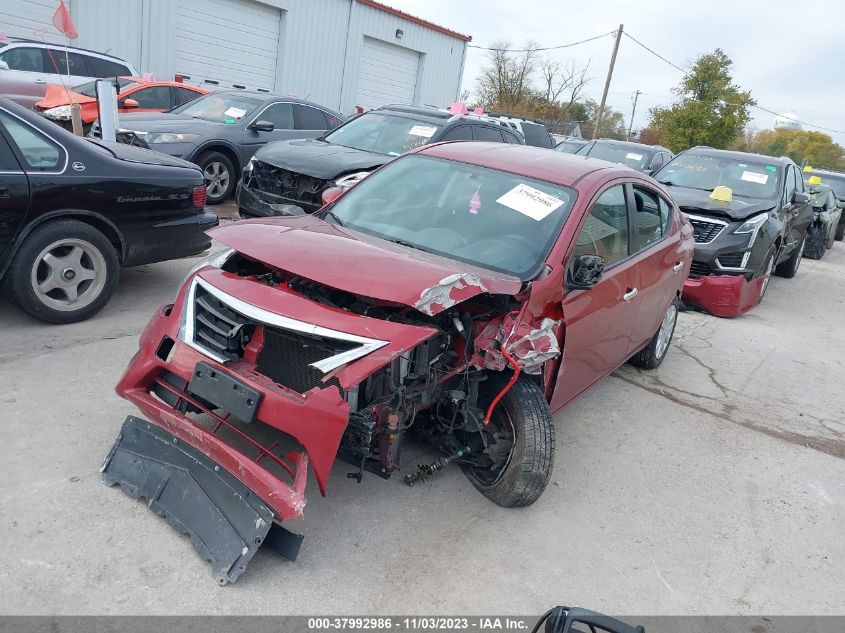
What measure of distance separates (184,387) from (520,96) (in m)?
46.1

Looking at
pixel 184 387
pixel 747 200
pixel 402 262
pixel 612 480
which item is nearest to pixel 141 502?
pixel 184 387

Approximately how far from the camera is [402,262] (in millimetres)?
3285

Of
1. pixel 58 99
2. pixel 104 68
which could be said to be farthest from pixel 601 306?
pixel 104 68

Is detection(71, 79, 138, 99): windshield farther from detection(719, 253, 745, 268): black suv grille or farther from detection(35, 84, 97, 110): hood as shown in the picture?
detection(719, 253, 745, 268): black suv grille

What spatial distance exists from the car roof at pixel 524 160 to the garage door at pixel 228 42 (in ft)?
52.0

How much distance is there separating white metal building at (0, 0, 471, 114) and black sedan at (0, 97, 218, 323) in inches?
507

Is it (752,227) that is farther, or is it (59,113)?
(59,113)

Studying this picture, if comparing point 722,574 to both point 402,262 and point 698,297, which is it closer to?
point 402,262

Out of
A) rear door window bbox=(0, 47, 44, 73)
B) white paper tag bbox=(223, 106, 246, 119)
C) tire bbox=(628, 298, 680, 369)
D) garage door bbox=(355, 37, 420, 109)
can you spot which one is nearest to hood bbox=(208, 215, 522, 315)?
tire bbox=(628, 298, 680, 369)

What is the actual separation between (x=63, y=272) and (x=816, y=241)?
46.9 ft

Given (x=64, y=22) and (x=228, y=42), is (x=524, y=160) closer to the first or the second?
(x=64, y=22)

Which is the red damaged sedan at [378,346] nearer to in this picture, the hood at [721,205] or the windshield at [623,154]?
the hood at [721,205]

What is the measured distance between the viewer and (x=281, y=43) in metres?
20.4

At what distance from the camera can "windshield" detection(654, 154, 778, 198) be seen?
916cm
